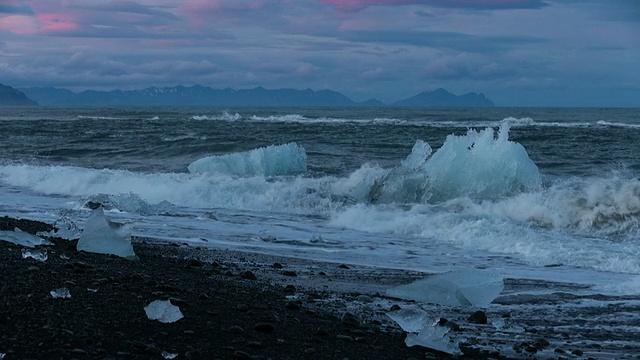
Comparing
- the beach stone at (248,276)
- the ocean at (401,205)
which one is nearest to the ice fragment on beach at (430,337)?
the ocean at (401,205)

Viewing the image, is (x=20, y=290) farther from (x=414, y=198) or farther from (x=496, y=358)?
(x=414, y=198)

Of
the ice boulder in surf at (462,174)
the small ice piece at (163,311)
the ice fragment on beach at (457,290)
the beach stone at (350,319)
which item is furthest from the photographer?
the ice boulder in surf at (462,174)

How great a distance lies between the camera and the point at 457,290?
6133mm

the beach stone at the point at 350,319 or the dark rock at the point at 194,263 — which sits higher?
the beach stone at the point at 350,319

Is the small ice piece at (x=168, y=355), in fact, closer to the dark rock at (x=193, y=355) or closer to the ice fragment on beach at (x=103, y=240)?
the dark rock at (x=193, y=355)

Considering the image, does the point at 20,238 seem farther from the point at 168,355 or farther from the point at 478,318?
the point at 478,318

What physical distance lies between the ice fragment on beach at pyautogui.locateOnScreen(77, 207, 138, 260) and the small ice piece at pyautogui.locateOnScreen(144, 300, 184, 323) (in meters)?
2.41

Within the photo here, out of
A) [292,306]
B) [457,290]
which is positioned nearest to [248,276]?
[292,306]

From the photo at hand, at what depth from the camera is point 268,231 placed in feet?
33.7

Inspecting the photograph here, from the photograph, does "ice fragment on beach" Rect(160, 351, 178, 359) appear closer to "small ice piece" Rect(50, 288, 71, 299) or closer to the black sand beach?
the black sand beach

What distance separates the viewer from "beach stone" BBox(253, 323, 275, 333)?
4.68m

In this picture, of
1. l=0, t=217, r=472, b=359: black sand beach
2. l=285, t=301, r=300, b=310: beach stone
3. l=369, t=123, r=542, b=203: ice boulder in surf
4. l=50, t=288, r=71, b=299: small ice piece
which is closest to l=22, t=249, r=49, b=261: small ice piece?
l=0, t=217, r=472, b=359: black sand beach

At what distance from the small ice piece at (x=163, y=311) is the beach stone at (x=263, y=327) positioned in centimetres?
47

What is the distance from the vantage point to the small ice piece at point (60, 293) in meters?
4.51
